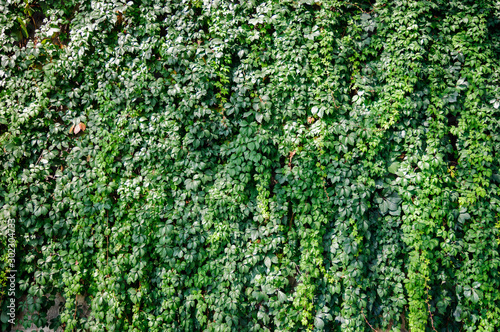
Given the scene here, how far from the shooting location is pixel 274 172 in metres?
2.88

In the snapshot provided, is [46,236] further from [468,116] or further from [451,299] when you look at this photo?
[468,116]

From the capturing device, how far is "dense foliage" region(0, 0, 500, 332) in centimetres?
257

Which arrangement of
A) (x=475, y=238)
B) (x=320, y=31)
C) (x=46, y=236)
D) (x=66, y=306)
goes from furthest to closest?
(x=46, y=236), (x=66, y=306), (x=320, y=31), (x=475, y=238)

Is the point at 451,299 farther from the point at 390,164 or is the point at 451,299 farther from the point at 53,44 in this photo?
the point at 53,44

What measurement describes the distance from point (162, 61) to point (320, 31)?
5.10ft

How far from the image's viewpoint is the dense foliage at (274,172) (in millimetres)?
2566

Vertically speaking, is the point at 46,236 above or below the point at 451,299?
above

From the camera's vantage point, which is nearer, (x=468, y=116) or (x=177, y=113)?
(x=468, y=116)

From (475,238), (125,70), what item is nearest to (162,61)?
(125,70)

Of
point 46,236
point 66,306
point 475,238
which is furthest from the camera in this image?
point 46,236

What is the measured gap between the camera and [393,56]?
2.68 m

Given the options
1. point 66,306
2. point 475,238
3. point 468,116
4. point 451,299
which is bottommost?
point 451,299

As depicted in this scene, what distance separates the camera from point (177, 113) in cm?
285

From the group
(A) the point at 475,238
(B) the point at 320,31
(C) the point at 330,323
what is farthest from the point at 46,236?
(A) the point at 475,238
